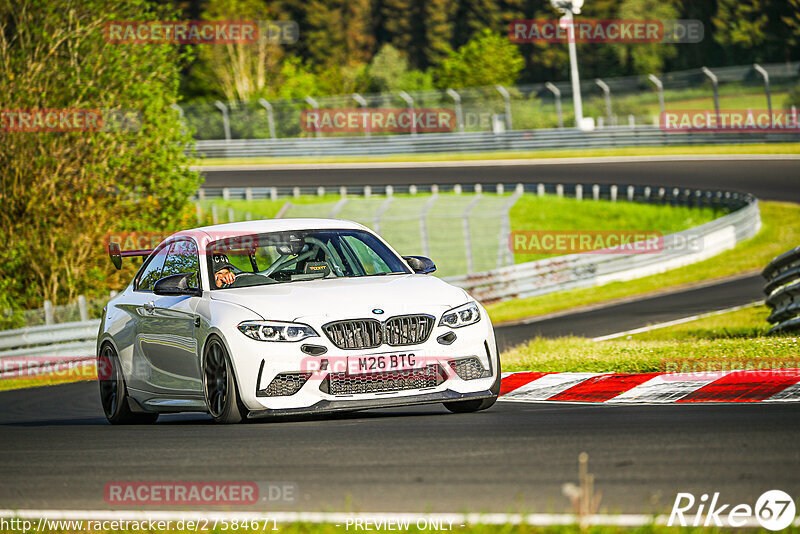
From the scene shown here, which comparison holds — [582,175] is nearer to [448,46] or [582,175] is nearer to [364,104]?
[364,104]

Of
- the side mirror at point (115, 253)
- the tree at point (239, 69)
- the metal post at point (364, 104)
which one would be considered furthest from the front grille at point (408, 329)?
the tree at point (239, 69)

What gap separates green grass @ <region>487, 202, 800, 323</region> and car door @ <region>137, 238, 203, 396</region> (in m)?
15.4

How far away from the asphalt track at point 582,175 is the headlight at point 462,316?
30.0 metres

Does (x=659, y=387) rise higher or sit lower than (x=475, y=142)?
higher

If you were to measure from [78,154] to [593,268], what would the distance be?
11859mm

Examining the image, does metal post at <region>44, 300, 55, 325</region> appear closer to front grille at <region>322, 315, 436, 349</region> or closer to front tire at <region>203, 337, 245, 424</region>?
front tire at <region>203, 337, 245, 424</region>

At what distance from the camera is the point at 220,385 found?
865cm

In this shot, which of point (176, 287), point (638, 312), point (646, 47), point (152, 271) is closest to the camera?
point (176, 287)

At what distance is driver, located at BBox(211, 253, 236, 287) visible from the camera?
370 inches

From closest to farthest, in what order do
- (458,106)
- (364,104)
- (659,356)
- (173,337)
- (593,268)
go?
Result: (173,337)
(659,356)
(593,268)
(458,106)
(364,104)

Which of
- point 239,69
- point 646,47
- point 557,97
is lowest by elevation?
point 646,47

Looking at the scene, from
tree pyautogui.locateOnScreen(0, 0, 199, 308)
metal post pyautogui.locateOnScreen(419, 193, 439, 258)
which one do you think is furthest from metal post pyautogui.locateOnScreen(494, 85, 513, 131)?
tree pyautogui.locateOnScreen(0, 0, 199, 308)

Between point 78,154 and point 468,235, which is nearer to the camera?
point 78,154

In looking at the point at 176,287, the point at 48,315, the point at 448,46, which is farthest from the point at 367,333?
the point at 448,46
